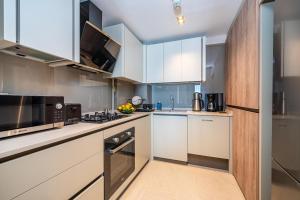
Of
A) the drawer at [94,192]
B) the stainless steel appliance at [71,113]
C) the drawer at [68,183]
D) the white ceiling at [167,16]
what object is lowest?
the drawer at [94,192]

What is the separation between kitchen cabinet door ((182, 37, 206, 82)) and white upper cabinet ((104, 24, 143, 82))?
0.84 meters

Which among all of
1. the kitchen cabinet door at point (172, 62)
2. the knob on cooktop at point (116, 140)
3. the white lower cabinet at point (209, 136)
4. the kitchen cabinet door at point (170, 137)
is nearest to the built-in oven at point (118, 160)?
the knob on cooktop at point (116, 140)

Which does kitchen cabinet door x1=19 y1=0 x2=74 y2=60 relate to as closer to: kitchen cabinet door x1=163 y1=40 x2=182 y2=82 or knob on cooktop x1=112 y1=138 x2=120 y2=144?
knob on cooktop x1=112 y1=138 x2=120 y2=144

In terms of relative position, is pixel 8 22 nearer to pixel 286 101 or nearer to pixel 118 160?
pixel 118 160

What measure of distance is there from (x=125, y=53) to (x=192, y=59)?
1.17 meters

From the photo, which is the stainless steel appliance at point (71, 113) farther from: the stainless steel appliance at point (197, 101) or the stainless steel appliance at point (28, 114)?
the stainless steel appliance at point (197, 101)

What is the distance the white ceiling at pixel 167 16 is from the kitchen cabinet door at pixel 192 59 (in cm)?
16

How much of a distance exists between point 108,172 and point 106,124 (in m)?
0.44

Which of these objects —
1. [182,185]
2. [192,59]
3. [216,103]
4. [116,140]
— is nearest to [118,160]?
[116,140]

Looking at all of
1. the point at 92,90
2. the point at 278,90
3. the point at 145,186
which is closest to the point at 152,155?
the point at 145,186

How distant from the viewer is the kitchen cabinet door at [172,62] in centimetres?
262

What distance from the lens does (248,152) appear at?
4.69 ft

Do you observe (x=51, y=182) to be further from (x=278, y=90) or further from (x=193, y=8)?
(x=193, y=8)

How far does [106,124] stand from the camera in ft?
4.26
